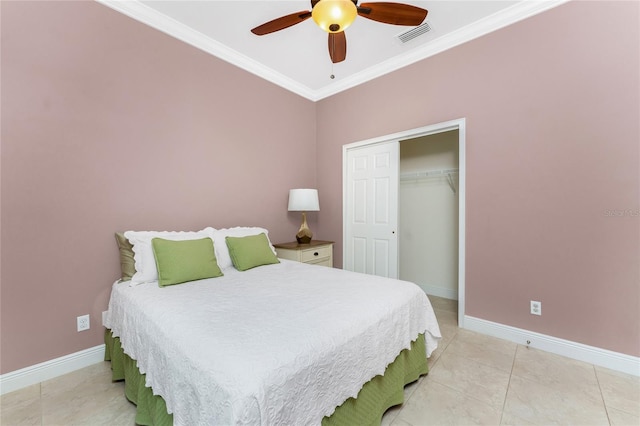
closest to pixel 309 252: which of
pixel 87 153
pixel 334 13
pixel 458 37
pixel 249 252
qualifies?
pixel 249 252

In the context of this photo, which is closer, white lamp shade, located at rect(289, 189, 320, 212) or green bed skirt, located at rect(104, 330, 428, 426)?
green bed skirt, located at rect(104, 330, 428, 426)

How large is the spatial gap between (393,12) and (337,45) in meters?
0.45

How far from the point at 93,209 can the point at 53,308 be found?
0.75 meters

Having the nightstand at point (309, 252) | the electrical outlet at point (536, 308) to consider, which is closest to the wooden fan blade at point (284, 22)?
the nightstand at point (309, 252)

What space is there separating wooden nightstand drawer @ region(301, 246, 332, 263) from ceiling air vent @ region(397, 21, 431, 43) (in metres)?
2.47

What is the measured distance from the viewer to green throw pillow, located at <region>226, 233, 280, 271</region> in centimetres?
237

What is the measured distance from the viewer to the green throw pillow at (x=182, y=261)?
6.30 ft

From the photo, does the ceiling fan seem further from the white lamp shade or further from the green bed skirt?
the green bed skirt

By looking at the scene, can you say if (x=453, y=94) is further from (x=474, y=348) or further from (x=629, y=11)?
(x=474, y=348)

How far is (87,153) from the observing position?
204 centimetres

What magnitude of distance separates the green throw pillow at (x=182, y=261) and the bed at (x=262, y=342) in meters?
0.01

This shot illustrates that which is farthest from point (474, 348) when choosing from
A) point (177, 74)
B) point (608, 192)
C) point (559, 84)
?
point (177, 74)

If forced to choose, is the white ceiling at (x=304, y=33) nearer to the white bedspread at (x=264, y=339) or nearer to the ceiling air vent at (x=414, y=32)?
the ceiling air vent at (x=414, y=32)

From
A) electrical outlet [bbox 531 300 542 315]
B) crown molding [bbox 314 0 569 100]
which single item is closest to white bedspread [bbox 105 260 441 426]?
electrical outlet [bbox 531 300 542 315]
